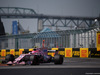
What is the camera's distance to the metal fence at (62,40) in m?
31.6

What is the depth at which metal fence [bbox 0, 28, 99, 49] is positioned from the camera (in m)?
31.6

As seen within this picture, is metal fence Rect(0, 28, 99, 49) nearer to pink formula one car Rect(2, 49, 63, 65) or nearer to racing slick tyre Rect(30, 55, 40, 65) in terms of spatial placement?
pink formula one car Rect(2, 49, 63, 65)

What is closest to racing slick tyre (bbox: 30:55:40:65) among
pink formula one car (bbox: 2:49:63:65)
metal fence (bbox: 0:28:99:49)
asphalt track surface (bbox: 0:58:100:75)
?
pink formula one car (bbox: 2:49:63:65)

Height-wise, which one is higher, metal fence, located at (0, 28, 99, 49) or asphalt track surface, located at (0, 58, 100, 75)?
metal fence, located at (0, 28, 99, 49)

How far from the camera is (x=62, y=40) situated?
119 feet

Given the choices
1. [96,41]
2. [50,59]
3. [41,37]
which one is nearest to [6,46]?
[41,37]
